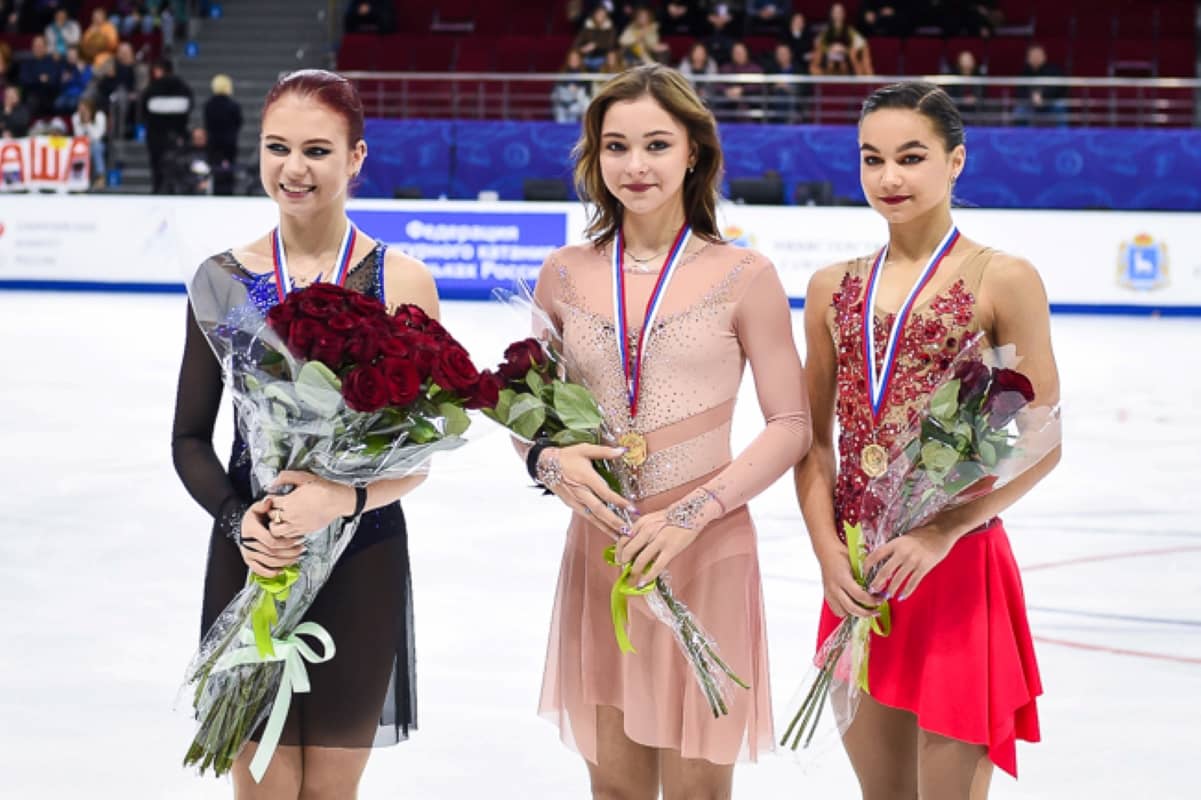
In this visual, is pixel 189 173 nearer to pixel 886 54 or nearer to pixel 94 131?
pixel 94 131

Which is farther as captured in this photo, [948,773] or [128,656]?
[128,656]

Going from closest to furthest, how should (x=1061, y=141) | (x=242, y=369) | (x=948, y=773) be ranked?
1. (x=242, y=369)
2. (x=948, y=773)
3. (x=1061, y=141)

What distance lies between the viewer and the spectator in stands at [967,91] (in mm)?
13922

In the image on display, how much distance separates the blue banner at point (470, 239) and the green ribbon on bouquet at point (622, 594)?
10.4m

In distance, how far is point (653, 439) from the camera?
2467mm

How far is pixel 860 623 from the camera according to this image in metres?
2.39

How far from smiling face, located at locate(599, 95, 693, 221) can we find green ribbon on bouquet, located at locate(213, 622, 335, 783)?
0.84m

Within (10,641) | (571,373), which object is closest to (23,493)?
(10,641)

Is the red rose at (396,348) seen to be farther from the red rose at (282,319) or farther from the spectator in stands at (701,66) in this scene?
the spectator in stands at (701,66)

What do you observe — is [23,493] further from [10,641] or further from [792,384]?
[792,384]

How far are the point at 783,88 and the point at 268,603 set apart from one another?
12.5 m

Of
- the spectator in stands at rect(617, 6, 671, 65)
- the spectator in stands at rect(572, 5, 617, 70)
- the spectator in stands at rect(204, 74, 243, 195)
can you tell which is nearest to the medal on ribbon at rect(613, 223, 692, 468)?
the spectator in stands at rect(204, 74, 243, 195)

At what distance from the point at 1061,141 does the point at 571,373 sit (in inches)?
465

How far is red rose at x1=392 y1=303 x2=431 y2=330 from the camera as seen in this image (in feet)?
6.99
